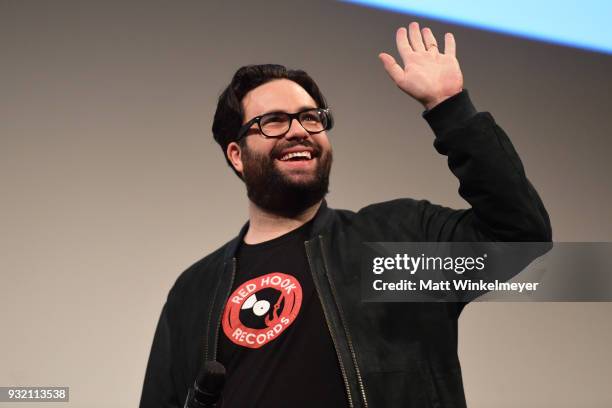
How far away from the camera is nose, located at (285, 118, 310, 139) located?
155 centimetres

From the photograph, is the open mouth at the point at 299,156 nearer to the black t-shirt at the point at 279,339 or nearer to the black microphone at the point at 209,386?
the black t-shirt at the point at 279,339

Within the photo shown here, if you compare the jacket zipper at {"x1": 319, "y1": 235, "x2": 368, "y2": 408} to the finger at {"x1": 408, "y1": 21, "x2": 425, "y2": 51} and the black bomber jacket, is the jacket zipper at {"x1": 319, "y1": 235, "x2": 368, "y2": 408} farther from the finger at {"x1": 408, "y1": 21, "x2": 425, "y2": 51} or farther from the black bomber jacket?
the finger at {"x1": 408, "y1": 21, "x2": 425, "y2": 51}

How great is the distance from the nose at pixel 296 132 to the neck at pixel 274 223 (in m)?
0.16

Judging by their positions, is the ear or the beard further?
the ear

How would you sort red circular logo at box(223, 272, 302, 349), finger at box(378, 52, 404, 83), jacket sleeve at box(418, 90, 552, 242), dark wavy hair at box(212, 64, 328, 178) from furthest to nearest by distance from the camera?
dark wavy hair at box(212, 64, 328, 178) → red circular logo at box(223, 272, 302, 349) → finger at box(378, 52, 404, 83) → jacket sleeve at box(418, 90, 552, 242)

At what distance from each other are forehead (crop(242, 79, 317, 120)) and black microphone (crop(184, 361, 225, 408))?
0.63m

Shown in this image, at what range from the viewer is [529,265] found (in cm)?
132

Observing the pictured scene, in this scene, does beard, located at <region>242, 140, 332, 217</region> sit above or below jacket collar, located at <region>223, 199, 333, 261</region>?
above

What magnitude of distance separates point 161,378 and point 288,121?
0.62 m

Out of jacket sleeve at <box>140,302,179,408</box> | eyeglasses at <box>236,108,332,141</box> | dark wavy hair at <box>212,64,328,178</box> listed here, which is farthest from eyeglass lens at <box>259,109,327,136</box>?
jacket sleeve at <box>140,302,179,408</box>

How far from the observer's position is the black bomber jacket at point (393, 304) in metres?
1.21

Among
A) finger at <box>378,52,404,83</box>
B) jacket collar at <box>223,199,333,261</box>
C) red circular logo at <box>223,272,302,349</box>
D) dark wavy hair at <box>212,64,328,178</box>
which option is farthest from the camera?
dark wavy hair at <box>212,64,328,178</box>

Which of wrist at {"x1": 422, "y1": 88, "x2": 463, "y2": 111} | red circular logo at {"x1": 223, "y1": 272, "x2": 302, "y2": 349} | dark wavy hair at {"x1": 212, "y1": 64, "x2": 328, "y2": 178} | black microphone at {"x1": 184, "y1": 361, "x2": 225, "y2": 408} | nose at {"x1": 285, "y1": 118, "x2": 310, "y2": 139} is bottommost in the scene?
black microphone at {"x1": 184, "y1": 361, "x2": 225, "y2": 408}
